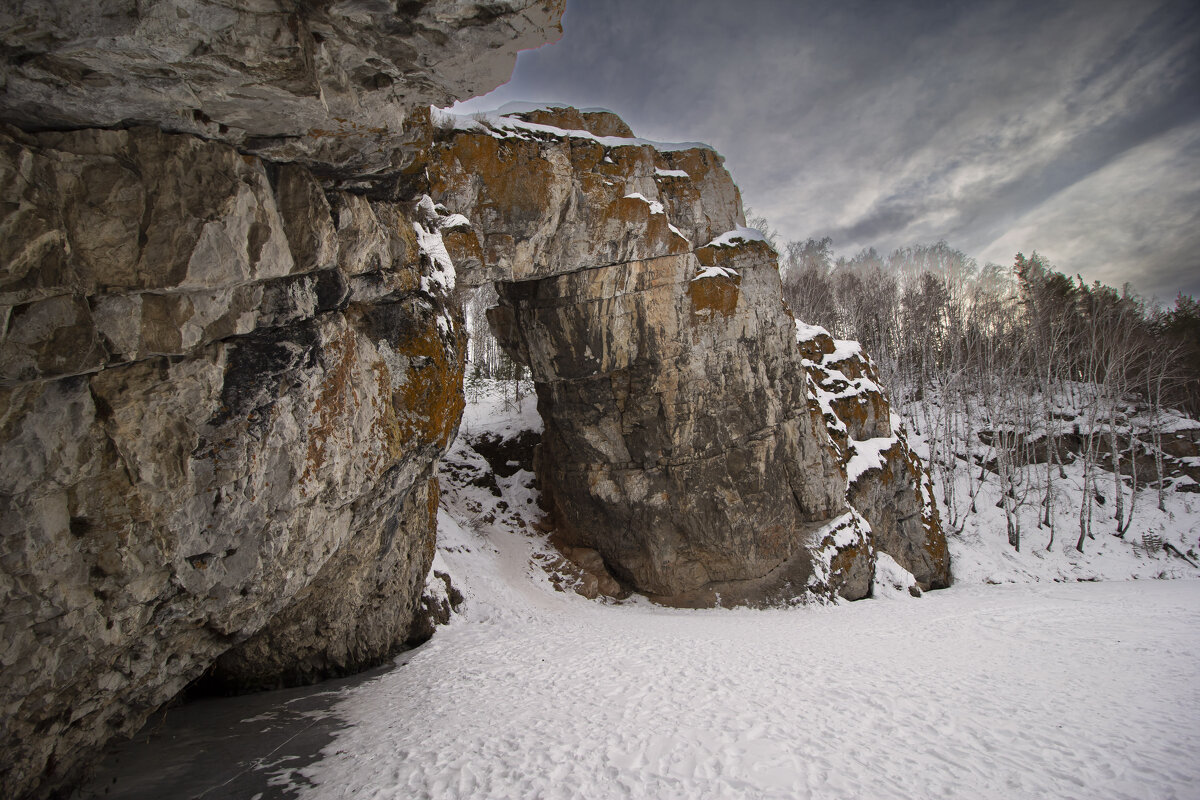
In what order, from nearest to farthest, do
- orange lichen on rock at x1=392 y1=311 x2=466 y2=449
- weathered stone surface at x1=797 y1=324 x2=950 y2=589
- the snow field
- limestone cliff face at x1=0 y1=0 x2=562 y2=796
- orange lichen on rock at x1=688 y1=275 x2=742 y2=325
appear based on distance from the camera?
1. limestone cliff face at x1=0 y1=0 x2=562 y2=796
2. the snow field
3. orange lichen on rock at x1=392 y1=311 x2=466 y2=449
4. orange lichen on rock at x1=688 y1=275 x2=742 y2=325
5. weathered stone surface at x1=797 y1=324 x2=950 y2=589

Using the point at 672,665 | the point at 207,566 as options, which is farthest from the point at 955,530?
the point at 207,566

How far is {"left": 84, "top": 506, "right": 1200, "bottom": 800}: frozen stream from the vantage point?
16.4 ft

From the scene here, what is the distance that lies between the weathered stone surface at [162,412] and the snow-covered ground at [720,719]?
1.87 metres

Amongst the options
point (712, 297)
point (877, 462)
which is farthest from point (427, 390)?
point (877, 462)

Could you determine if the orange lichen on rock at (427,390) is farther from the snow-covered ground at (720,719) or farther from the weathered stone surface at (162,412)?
the snow-covered ground at (720,719)

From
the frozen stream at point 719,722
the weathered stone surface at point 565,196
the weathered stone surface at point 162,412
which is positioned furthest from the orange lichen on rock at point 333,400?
the weathered stone surface at point 565,196

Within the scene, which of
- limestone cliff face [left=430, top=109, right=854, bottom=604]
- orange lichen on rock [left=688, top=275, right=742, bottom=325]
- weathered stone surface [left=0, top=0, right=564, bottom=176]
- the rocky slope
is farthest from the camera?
orange lichen on rock [left=688, top=275, right=742, bottom=325]

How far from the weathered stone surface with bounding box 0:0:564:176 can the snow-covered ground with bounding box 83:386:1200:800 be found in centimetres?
629

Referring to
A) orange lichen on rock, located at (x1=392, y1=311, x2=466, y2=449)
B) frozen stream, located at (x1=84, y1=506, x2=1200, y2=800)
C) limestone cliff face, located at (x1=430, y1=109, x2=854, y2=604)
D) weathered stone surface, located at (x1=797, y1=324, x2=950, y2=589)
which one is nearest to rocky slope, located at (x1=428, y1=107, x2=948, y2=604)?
limestone cliff face, located at (x1=430, y1=109, x2=854, y2=604)

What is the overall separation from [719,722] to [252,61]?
7745mm

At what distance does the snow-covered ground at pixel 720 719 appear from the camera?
502cm

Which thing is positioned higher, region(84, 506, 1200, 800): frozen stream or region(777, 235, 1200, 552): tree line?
region(777, 235, 1200, 552): tree line

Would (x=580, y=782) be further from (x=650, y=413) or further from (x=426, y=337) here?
(x=650, y=413)

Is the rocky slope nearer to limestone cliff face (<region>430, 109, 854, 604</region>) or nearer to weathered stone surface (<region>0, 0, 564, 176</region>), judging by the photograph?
limestone cliff face (<region>430, 109, 854, 604</region>)
